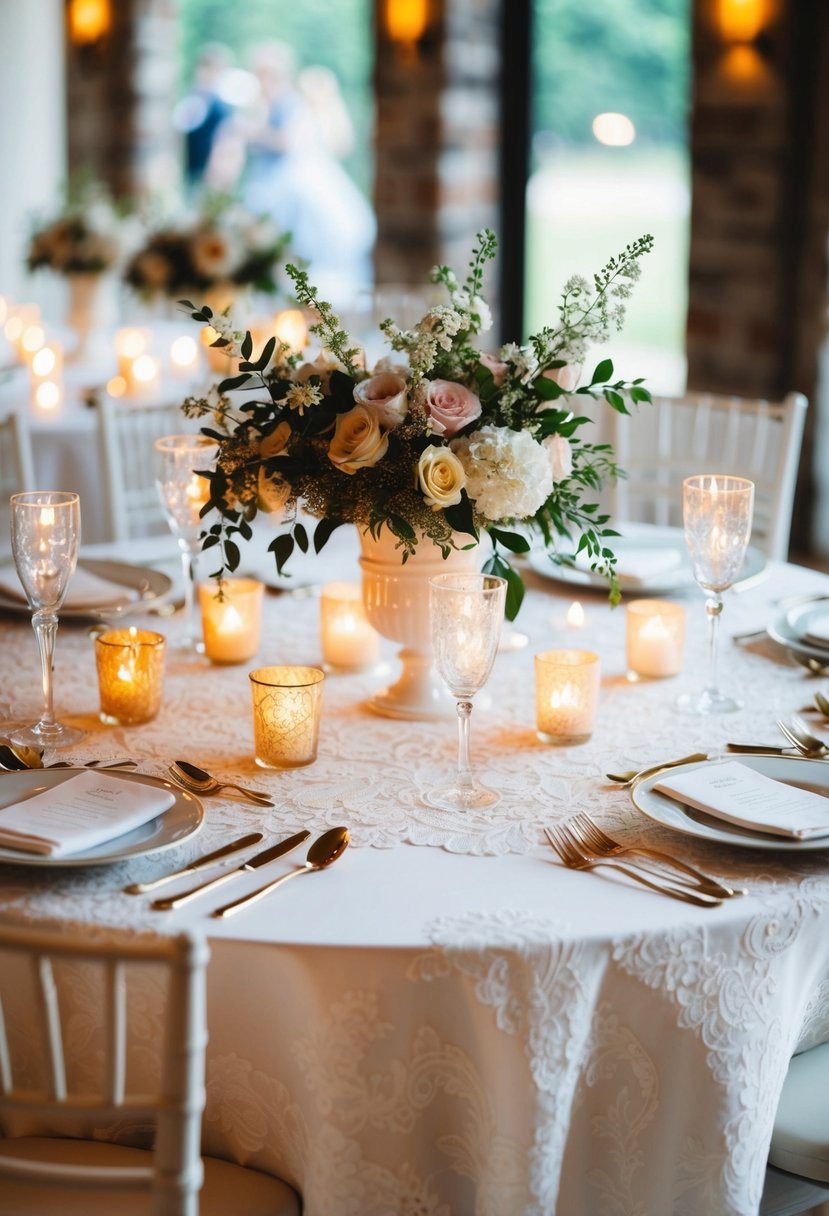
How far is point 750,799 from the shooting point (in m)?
1.46

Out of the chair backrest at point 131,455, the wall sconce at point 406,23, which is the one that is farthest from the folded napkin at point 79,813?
the wall sconce at point 406,23

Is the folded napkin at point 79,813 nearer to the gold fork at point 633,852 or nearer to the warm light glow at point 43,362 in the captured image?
the gold fork at point 633,852

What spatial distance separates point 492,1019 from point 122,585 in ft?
3.91

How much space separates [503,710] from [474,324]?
1.64ft

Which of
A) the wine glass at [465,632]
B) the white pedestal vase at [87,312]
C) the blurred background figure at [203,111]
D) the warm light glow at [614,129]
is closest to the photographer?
the wine glass at [465,632]

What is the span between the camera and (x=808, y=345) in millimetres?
4840

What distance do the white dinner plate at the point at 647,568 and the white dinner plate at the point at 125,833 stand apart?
0.87m

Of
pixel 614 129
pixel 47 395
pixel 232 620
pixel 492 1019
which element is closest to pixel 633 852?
pixel 492 1019

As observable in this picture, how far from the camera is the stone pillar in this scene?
571 centimetres

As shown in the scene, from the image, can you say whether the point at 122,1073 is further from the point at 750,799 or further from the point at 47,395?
the point at 47,395

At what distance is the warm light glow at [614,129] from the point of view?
5652 mm

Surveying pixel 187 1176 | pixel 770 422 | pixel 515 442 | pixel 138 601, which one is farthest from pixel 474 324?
pixel 770 422

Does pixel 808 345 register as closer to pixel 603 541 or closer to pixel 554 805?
pixel 603 541

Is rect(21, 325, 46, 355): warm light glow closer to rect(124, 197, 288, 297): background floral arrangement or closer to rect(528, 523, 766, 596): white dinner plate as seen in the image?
rect(124, 197, 288, 297): background floral arrangement
